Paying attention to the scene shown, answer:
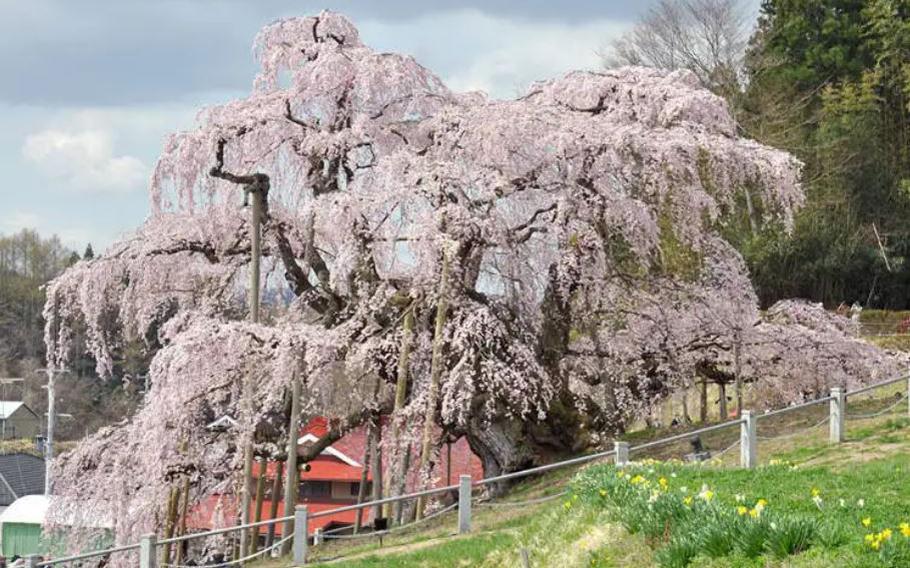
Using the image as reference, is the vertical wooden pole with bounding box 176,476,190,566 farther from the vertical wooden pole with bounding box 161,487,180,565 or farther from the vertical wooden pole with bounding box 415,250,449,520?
the vertical wooden pole with bounding box 415,250,449,520

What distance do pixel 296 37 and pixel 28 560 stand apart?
1068 cm

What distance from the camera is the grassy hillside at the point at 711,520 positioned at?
7.11m

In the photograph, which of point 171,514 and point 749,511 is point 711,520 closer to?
point 749,511

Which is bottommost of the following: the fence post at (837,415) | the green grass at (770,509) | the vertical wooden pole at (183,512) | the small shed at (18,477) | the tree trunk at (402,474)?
the small shed at (18,477)

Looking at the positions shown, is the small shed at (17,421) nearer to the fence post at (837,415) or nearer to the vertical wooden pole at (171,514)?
the vertical wooden pole at (171,514)

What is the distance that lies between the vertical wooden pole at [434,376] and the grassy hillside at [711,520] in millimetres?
941

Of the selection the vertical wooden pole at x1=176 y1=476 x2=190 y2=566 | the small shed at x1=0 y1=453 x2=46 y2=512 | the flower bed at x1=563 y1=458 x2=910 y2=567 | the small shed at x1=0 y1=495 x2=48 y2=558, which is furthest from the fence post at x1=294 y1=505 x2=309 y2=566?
the small shed at x1=0 y1=453 x2=46 y2=512

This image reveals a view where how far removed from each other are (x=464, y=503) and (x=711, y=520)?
6.34 m

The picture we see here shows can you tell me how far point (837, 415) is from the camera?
15406 millimetres

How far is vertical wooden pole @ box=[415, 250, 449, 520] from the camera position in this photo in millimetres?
16406

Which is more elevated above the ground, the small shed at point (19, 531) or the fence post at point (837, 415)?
the fence post at point (837, 415)

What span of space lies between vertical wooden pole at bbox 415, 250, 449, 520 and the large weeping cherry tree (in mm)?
62

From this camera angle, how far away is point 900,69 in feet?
135

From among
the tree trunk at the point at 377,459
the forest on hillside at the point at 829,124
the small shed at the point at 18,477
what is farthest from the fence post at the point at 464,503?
the small shed at the point at 18,477
